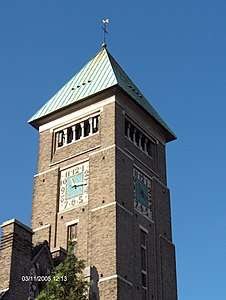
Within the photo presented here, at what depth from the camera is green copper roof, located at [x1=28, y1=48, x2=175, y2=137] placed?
152 ft

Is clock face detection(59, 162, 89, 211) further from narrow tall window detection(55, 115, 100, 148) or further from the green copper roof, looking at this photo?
the green copper roof

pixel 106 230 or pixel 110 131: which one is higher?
pixel 110 131

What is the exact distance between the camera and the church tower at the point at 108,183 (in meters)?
40.6

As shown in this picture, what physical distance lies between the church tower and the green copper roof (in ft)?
0.30

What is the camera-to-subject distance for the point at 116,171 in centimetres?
4262

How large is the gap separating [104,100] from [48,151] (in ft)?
16.1

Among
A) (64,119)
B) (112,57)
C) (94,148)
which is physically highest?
(112,57)

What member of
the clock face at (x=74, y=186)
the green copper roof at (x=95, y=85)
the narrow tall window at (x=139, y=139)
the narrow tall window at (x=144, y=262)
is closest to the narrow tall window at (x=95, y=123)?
the green copper roof at (x=95, y=85)

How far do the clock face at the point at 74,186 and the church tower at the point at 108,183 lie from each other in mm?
65

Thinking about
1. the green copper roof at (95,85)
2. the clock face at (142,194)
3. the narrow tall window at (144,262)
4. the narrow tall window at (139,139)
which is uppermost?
the green copper roof at (95,85)

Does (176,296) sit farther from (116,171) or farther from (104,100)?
(104,100)

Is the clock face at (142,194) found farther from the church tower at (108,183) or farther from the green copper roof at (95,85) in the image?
the green copper roof at (95,85)

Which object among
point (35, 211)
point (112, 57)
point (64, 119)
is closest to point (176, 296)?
point (35, 211)

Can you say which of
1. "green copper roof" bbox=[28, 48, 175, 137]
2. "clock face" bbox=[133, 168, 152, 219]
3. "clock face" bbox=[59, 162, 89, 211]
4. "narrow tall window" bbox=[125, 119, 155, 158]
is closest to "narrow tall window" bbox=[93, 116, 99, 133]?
"green copper roof" bbox=[28, 48, 175, 137]
